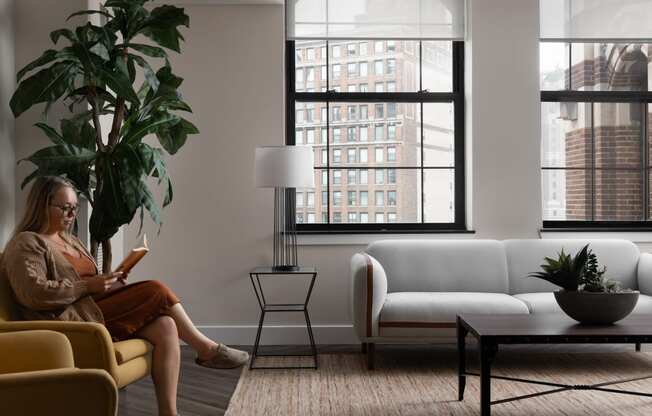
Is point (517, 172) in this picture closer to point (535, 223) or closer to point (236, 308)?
point (535, 223)

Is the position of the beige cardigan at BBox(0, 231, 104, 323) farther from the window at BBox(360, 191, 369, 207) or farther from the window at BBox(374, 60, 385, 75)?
the window at BBox(374, 60, 385, 75)

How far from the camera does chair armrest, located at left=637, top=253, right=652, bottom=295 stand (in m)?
5.21

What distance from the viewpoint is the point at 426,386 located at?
14.2 ft

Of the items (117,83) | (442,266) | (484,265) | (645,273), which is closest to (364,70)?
(442,266)

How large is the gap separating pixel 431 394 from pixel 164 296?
1.59 metres

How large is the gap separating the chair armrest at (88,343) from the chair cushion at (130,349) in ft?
0.82

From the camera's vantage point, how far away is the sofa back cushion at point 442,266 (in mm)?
5348

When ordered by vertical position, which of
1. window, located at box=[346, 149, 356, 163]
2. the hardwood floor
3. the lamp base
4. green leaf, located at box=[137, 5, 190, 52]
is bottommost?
the hardwood floor

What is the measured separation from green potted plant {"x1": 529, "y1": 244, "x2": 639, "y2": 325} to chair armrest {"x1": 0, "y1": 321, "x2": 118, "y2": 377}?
6.73ft

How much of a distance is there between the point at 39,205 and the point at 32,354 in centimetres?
120

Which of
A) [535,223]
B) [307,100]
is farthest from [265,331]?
[535,223]

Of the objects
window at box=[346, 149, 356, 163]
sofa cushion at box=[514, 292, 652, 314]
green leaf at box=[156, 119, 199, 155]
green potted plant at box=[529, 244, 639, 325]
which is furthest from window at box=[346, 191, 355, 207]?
green potted plant at box=[529, 244, 639, 325]

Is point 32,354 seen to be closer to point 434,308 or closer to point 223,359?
point 223,359

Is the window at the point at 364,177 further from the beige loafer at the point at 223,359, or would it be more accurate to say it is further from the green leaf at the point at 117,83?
the beige loafer at the point at 223,359
